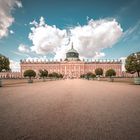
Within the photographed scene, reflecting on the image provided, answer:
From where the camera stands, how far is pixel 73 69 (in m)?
154

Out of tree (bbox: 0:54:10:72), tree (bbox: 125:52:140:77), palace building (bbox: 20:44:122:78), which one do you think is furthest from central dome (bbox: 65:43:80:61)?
tree (bbox: 0:54:10:72)

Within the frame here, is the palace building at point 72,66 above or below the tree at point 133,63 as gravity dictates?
above

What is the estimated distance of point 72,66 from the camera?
15388cm

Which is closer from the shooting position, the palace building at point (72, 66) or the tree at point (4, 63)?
the tree at point (4, 63)

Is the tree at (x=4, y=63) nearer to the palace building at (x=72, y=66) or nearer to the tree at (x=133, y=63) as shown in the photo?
the tree at (x=133, y=63)

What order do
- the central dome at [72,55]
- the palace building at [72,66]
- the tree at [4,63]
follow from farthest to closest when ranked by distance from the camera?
the central dome at [72,55]
the palace building at [72,66]
the tree at [4,63]

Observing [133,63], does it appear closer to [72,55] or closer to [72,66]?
[72,66]

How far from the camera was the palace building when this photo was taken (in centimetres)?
15388

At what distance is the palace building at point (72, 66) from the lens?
15388cm

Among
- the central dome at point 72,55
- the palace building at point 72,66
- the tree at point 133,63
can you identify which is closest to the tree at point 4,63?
the tree at point 133,63

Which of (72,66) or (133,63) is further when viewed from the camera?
(72,66)

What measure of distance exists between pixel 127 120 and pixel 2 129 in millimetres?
3684

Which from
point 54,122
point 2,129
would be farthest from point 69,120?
point 2,129

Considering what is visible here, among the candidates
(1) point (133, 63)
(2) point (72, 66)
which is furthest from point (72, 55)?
(1) point (133, 63)
